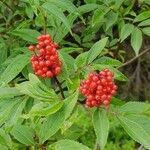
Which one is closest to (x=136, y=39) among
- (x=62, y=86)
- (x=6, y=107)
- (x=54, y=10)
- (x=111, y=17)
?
(x=111, y=17)

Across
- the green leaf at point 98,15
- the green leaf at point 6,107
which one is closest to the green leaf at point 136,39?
the green leaf at point 98,15

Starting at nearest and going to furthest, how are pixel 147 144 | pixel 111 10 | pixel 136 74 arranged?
1. pixel 147 144
2. pixel 111 10
3. pixel 136 74

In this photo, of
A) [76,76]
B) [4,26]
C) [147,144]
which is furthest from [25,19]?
[147,144]

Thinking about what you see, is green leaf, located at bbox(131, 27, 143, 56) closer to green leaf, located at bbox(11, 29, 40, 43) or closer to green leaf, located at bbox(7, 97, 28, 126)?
green leaf, located at bbox(11, 29, 40, 43)

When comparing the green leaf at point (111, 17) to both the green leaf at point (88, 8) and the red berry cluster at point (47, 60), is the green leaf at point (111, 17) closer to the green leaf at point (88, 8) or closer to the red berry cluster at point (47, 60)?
the green leaf at point (88, 8)

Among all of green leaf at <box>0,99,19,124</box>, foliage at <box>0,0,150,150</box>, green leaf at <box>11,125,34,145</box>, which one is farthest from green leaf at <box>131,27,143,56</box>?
green leaf at <box>0,99,19,124</box>

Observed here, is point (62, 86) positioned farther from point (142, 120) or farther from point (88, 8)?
point (142, 120)

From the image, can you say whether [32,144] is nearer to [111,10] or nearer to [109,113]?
[109,113]
